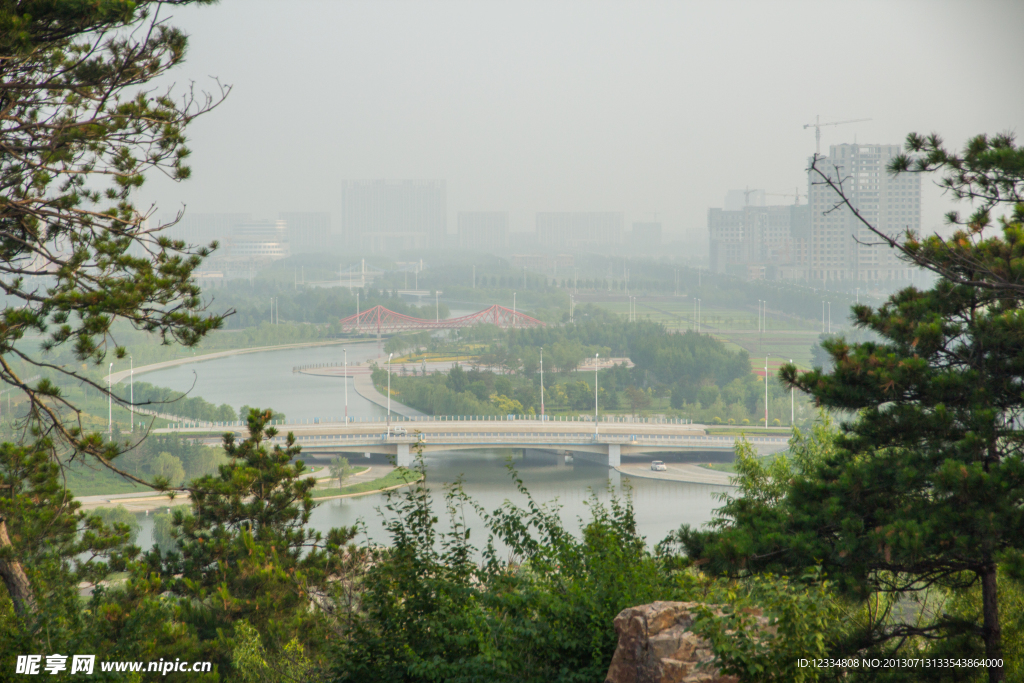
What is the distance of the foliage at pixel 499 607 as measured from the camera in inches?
79.7

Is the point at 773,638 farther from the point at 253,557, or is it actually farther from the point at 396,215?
the point at 396,215

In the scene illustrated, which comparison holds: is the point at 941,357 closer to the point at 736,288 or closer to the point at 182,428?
the point at 182,428

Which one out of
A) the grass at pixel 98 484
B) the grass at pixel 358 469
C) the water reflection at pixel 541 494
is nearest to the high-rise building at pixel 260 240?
the grass at pixel 98 484

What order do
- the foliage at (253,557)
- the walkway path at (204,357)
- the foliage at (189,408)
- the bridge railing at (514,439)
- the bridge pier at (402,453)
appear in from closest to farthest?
the foliage at (253,557) → the bridge pier at (402,453) → the bridge railing at (514,439) → the foliage at (189,408) → the walkway path at (204,357)

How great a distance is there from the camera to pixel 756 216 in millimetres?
50031

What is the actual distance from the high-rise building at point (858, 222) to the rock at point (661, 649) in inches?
1301

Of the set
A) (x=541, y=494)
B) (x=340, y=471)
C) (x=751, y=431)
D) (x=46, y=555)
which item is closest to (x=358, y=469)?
(x=340, y=471)

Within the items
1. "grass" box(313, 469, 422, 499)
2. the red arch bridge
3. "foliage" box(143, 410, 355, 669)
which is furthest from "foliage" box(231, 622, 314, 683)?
A: the red arch bridge

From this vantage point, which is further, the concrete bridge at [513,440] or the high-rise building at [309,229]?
the high-rise building at [309,229]

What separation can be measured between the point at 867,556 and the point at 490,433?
1429 cm

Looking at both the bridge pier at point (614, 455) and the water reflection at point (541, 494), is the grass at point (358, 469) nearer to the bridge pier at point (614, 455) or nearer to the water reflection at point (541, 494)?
the water reflection at point (541, 494)

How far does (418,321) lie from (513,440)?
21.8m

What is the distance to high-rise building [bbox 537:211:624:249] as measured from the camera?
65.2m

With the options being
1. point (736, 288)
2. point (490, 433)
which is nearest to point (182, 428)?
point (490, 433)
